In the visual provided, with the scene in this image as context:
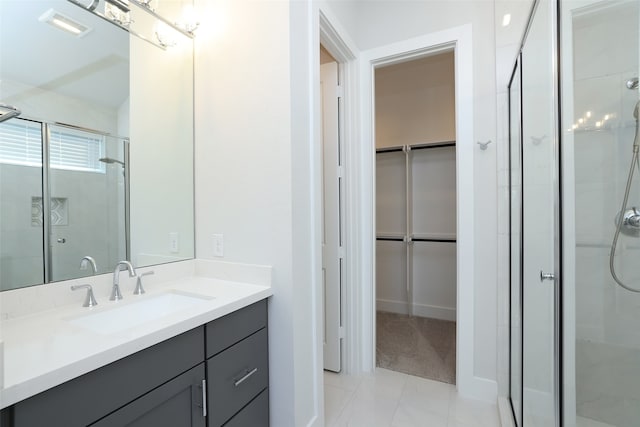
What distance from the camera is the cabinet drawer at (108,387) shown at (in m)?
0.66

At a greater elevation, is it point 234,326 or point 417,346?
point 234,326

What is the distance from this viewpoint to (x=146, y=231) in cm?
150

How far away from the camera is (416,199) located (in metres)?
3.32

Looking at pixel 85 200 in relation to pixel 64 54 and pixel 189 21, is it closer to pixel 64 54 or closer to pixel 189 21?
pixel 64 54

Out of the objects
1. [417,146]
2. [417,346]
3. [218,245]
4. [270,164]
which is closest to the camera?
[270,164]

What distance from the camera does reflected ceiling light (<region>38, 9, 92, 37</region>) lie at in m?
1.14

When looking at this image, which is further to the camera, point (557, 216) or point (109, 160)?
point (109, 160)

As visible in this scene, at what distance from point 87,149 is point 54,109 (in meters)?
0.18

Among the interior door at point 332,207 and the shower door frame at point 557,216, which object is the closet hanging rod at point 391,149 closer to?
the interior door at point 332,207

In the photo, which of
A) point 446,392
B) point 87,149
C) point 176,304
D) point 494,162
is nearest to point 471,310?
point 446,392

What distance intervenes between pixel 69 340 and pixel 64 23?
124 cm

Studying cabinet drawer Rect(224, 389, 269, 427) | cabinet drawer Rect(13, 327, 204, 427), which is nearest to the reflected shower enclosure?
cabinet drawer Rect(13, 327, 204, 427)

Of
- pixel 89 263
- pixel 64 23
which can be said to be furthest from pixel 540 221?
pixel 64 23

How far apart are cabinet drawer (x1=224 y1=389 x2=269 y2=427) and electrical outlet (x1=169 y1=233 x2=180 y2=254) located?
0.84 m
